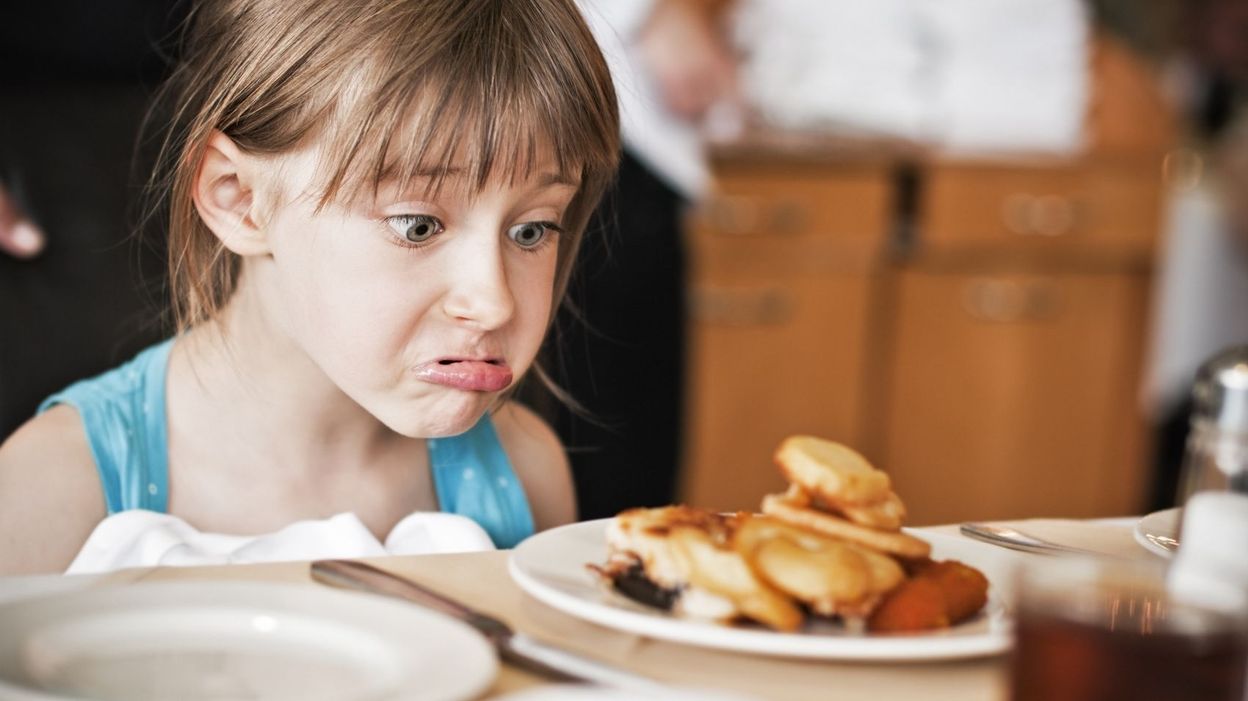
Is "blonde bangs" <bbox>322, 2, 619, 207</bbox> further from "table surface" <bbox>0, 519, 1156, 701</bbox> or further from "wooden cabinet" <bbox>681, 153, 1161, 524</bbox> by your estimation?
"wooden cabinet" <bbox>681, 153, 1161, 524</bbox>

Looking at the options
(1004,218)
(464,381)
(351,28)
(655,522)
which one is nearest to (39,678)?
(655,522)

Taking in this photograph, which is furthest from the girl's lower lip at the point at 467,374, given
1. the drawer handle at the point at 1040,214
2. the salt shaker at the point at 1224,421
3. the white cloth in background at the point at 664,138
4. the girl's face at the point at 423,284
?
the drawer handle at the point at 1040,214

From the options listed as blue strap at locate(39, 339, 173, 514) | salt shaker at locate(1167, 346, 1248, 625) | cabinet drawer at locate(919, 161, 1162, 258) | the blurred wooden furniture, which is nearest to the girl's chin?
blue strap at locate(39, 339, 173, 514)

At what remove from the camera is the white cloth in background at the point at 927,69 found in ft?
10.2

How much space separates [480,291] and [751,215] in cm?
190

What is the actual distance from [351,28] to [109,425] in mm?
344

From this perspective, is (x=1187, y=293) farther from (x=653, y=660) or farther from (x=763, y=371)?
(x=653, y=660)

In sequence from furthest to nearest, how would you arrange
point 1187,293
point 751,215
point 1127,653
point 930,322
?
point 1187,293, point 930,322, point 751,215, point 1127,653

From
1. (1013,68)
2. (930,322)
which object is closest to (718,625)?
(930,322)

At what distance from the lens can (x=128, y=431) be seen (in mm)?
1032

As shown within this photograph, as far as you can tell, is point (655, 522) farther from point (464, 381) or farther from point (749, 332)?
point (749, 332)

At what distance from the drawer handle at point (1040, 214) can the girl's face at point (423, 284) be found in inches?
81.6

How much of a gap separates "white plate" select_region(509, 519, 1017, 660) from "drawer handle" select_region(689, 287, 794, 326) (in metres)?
2.05

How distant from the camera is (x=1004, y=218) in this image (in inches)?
112
